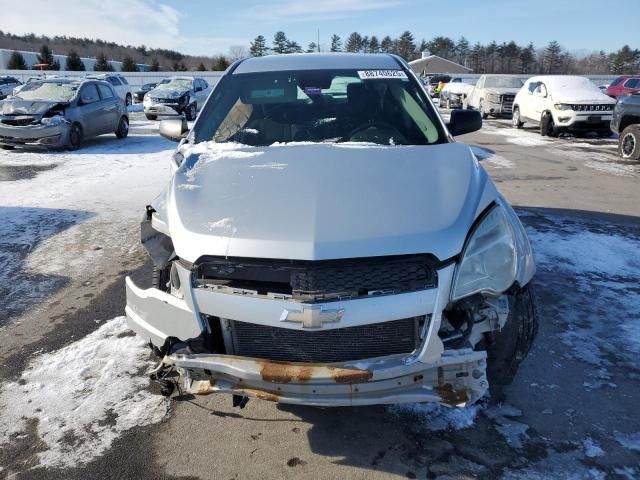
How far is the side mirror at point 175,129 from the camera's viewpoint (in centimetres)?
446

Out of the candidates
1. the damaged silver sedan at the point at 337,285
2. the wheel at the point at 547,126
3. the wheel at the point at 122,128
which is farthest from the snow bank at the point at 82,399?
the wheel at the point at 547,126

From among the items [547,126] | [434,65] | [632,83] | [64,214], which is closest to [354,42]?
[434,65]

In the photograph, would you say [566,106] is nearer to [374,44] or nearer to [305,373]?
[305,373]

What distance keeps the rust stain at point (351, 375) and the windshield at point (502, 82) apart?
875 inches

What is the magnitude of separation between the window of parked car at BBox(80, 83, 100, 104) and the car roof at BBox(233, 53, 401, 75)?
33.3 ft

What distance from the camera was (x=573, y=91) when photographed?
15.7m

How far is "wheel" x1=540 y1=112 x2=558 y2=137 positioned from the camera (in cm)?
1612

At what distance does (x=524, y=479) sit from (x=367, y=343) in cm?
94

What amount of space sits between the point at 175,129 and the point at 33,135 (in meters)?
9.22

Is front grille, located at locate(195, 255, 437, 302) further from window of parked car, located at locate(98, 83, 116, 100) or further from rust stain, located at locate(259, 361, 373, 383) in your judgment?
window of parked car, located at locate(98, 83, 116, 100)

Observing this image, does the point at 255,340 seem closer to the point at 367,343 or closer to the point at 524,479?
the point at 367,343

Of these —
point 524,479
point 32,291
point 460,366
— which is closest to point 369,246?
point 460,366

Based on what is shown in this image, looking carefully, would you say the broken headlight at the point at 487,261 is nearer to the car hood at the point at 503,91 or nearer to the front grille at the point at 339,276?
the front grille at the point at 339,276

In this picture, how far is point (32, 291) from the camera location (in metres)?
4.70
